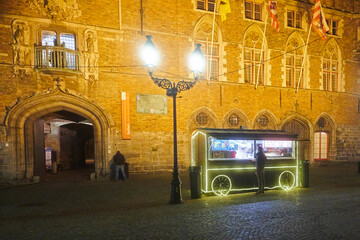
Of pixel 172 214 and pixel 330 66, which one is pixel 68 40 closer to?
pixel 172 214

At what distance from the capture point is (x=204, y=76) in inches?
587

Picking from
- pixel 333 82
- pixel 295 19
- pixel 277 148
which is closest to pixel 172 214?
pixel 277 148

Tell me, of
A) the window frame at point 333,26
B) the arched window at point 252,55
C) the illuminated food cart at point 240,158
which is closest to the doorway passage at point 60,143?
the illuminated food cart at point 240,158

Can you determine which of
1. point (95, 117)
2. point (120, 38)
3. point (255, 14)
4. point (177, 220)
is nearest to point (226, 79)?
point (255, 14)

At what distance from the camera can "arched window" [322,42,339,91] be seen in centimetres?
1812

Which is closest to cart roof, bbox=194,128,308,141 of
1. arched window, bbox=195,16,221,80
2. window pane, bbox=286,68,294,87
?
arched window, bbox=195,16,221,80

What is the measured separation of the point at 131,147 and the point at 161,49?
5.62 m

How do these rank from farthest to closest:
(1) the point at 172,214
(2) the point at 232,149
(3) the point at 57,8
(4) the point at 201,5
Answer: (4) the point at 201,5 < (3) the point at 57,8 < (2) the point at 232,149 < (1) the point at 172,214

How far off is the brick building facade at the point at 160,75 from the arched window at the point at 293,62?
0.23 ft

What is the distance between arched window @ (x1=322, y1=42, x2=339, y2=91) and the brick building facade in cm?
8

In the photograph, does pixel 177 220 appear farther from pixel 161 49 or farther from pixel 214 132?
pixel 161 49

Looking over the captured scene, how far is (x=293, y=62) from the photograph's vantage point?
17062 mm

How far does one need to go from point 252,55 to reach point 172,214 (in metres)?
12.6

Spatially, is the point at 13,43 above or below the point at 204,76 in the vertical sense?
above
